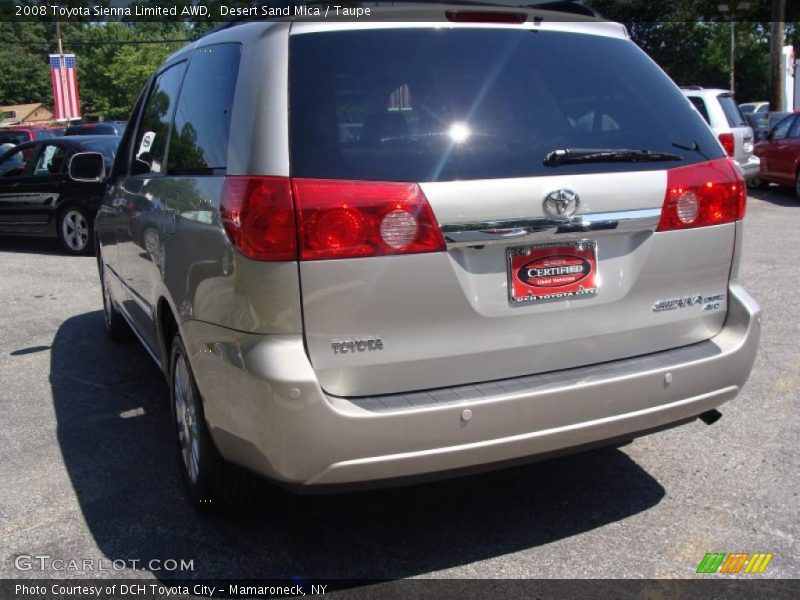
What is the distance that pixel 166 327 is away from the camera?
3844 mm

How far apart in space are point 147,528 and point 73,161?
8.91ft

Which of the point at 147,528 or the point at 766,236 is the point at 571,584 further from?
the point at 766,236

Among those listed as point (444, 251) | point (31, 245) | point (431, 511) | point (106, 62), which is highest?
point (106, 62)

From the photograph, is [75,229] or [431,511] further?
[75,229]

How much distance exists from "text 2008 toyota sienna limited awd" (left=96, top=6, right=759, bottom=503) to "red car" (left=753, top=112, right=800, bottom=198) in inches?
479

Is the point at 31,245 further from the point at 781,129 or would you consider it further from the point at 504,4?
the point at 781,129

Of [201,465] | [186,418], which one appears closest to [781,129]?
[186,418]

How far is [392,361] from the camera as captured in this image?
2730mm

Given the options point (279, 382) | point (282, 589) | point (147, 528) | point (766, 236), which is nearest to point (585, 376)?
point (279, 382)

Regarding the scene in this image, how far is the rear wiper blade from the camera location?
292 cm

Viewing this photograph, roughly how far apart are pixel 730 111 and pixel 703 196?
12.3 m

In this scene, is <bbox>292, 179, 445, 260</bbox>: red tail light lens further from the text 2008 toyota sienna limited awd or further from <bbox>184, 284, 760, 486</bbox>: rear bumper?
<bbox>184, 284, 760, 486</bbox>: rear bumper

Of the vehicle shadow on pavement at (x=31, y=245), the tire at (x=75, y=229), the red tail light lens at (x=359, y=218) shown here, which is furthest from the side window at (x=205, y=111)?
the vehicle shadow on pavement at (x=31, y=245)

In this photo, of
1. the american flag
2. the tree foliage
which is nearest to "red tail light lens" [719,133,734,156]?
the american flag
